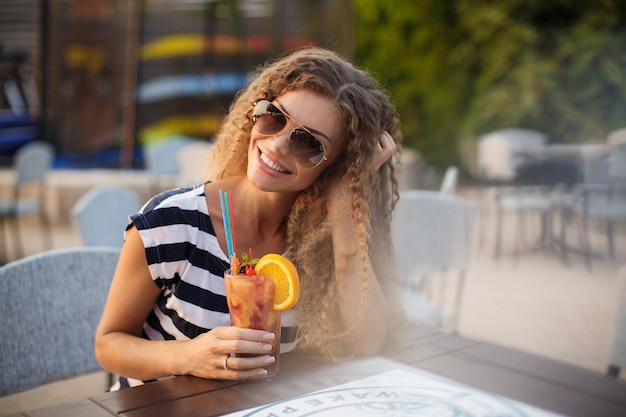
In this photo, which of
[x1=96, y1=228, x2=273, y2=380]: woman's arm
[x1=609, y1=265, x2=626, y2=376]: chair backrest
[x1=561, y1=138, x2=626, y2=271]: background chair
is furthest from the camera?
[x1=561, y1=138, x2=626, y2=271]: background chair

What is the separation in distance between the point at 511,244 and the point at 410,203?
10.4 ft

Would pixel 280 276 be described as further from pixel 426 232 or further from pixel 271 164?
pixel 426 232

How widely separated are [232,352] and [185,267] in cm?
34

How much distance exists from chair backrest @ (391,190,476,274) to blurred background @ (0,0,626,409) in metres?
0.05

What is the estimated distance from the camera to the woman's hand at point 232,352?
1.18 metres

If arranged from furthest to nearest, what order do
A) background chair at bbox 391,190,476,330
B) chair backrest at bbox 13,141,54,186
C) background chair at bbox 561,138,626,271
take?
chair backrest at bbox 13,141,54,186 < background chair at bbox 561,138,626,271 < background chair at bbox 391,190,476,330

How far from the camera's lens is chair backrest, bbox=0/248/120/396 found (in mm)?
1606

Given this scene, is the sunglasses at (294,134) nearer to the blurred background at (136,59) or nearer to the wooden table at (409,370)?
the wooden table at (409,370)

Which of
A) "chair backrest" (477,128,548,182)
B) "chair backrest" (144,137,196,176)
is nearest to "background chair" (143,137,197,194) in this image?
"chair backrest" (144,137,196,176)

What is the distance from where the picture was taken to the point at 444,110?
746 cm

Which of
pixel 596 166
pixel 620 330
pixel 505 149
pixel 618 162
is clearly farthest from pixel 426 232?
pixel 505 149

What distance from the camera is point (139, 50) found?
29.0 ft

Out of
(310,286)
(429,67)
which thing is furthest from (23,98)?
(310,286)

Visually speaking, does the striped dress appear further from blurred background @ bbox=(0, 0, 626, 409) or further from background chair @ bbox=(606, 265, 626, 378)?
background chair @ bbox=(606, 265, 626, 378)
